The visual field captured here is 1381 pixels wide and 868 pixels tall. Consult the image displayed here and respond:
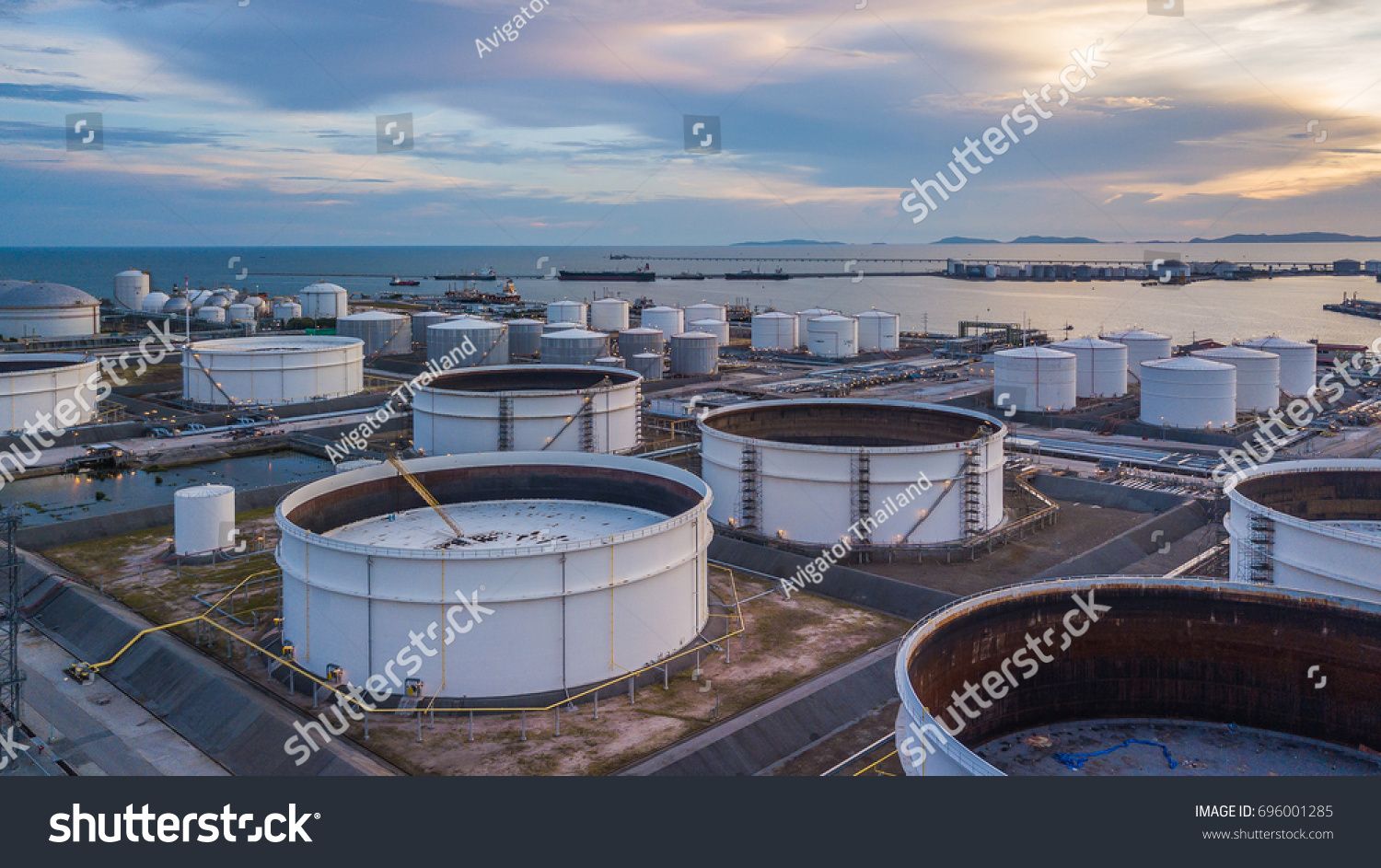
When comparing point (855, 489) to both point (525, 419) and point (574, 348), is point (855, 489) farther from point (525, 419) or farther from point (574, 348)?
point (574, 348)

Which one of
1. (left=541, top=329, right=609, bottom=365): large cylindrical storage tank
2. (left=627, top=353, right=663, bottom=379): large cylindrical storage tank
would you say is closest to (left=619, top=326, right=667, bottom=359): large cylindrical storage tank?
(left=627, top=353, right=663, bottom=379): large cylindrical storage tank

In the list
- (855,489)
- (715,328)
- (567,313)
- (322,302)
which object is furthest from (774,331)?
(855,489)

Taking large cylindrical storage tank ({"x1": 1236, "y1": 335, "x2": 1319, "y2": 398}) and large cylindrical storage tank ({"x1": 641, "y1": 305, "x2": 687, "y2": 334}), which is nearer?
large cylindrical storage tank ({"x1": 1236, "y1": 335, "x2": 1319, "y2": 398})

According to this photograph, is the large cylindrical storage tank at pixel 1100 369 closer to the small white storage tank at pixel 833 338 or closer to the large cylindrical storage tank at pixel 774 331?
the small white storage tank at pixel 833 338

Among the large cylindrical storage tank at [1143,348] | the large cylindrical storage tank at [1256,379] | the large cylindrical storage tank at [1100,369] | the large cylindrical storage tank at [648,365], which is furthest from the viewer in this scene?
the large cylindrical storage tank at [648,365]

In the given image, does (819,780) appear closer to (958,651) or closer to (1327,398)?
(958,651)

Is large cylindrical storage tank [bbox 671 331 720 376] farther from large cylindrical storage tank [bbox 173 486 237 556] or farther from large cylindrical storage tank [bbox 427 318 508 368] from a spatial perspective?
large cylindrical storage tank [bbox 173 486 237 556]

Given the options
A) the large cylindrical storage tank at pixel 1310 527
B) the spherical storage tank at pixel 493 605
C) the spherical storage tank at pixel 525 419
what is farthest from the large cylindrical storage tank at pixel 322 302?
the large cylindrical storage tank at pixel 1310 527
